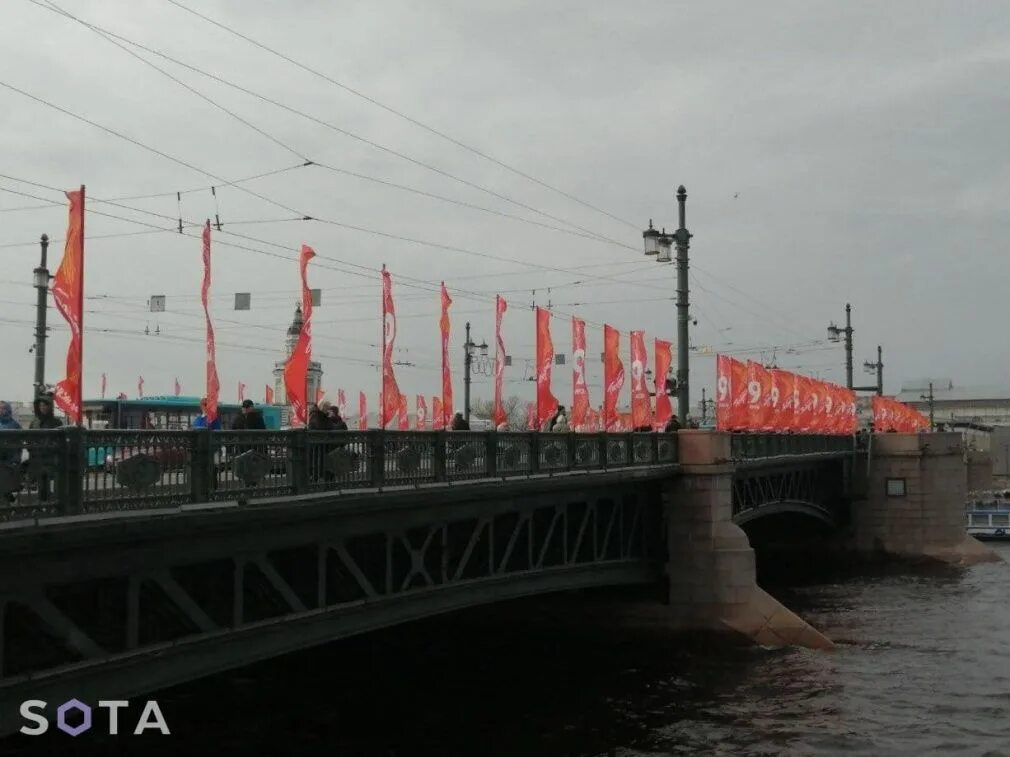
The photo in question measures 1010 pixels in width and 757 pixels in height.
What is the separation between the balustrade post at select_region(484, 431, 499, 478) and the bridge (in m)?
0.02

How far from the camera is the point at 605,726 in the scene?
57.2 feet

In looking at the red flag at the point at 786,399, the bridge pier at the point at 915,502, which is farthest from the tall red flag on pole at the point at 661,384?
the bridge pier at the point at 915,502

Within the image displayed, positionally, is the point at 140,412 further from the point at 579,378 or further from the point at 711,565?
the point at 711,565

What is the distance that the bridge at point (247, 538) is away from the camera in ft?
31.1

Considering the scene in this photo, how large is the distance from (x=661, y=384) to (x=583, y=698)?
34.0 ft

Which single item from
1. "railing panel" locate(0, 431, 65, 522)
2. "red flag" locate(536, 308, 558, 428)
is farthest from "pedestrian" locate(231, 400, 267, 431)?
"red flag" locate(536, 308, 558, 428)

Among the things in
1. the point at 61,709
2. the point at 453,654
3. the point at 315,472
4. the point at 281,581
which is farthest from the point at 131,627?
the point at 453,654

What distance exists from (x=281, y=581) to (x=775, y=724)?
9539mm

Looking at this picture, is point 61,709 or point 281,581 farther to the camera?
point 281,581

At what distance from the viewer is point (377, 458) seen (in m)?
13.7

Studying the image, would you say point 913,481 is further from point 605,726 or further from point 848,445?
point 605,726

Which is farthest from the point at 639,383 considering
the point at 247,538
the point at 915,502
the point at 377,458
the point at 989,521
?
the point at 989,521

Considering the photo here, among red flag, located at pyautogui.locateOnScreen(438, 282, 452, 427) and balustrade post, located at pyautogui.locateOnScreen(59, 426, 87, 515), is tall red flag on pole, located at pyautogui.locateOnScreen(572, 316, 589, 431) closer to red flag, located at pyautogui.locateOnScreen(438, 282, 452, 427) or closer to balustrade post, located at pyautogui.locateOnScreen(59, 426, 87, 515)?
Answer: red flag, located at pyautogui.locateOnScreen(438, 282, 452, 427)

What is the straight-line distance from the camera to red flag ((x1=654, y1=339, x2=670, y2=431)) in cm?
2753
